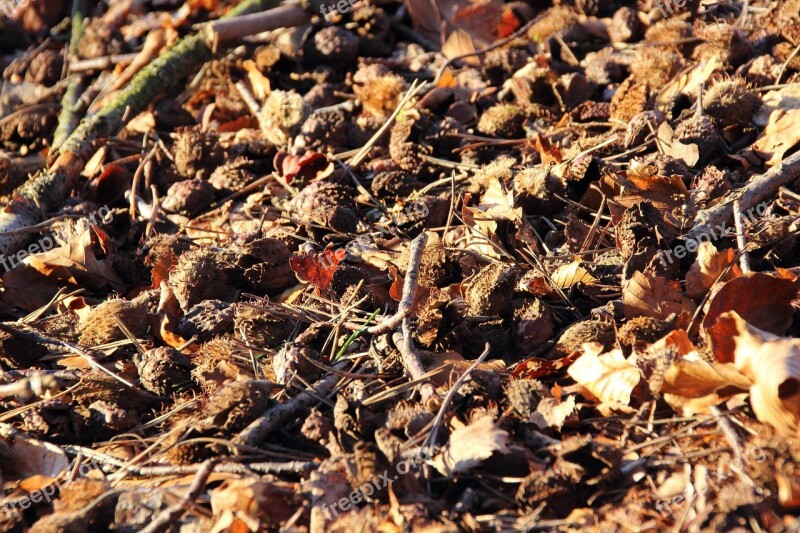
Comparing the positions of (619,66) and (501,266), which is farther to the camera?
(619,66)

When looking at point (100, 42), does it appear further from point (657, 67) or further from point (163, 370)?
point (657, 67)

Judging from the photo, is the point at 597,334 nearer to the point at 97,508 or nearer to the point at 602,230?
the point at 602,230

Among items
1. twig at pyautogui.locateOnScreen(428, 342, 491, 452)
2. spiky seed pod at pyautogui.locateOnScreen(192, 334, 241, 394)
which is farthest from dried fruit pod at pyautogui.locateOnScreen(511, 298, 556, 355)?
spiky seed pod at pyautogui.locateOnScreen(192, 334, 241, 394)

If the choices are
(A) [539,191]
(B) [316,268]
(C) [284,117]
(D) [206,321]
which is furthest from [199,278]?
(A) [539,191]

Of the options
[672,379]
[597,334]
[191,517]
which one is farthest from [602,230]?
[191,517]

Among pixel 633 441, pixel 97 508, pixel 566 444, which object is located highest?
pixel 97 508

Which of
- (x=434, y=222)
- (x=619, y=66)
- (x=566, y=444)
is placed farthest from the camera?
(x=619, y=66)
